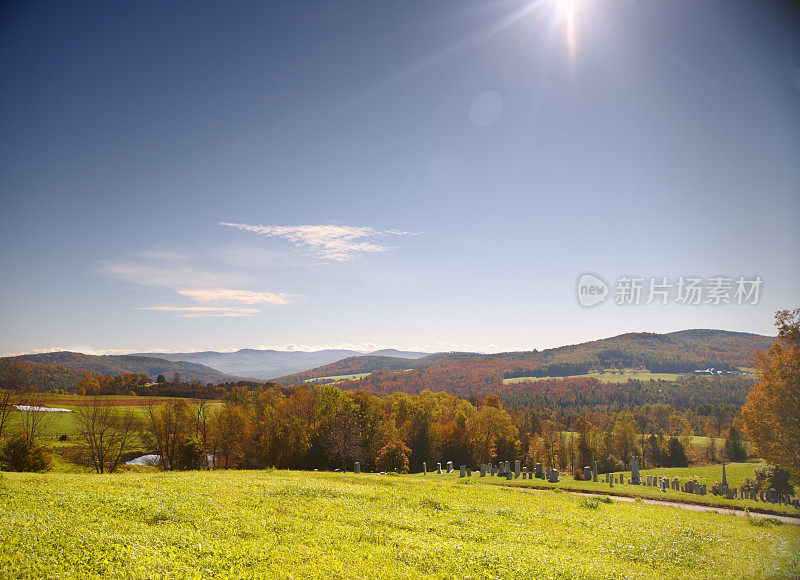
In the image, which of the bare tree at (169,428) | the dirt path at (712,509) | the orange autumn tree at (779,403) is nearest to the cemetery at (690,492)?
the dirt path at (712,509)

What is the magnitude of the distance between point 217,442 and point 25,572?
54197 mm

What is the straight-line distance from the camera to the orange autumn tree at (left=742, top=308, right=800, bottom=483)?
2547 cm

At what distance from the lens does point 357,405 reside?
6016cm

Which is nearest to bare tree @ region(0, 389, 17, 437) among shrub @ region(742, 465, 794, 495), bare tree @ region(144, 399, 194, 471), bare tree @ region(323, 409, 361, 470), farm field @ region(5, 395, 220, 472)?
farm field @ region(5, 395, 220, 472)

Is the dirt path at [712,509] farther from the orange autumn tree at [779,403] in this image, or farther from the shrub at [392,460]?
the shrub at [392,460]

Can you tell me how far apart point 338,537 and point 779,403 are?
30.9 metres

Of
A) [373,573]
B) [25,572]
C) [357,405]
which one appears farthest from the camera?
[357,405]

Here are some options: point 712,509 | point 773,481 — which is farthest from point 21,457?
point 773,481

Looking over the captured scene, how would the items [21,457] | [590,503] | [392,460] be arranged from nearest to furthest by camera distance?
1. [590,503]
2. [21,457]
3. [392,460]

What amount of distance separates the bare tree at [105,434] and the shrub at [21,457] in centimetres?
1082

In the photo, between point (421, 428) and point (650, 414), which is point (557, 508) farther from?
point (650, 414)

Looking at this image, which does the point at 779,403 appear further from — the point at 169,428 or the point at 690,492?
the point at 169,428

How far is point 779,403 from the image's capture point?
25906 mm

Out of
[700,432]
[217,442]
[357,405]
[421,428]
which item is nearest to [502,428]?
[421,428]
